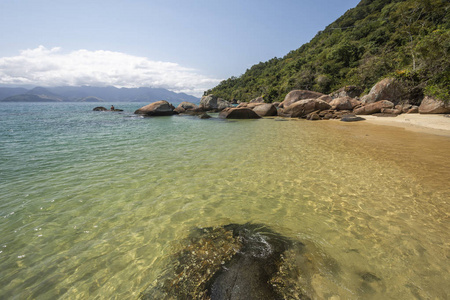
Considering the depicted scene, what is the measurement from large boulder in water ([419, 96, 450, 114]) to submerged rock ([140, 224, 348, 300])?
20.8 meters

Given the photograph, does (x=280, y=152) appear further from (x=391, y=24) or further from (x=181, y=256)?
(x=391, y=24)

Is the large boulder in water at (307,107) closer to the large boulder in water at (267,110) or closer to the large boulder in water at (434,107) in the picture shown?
the large boulder in water at (267,110)

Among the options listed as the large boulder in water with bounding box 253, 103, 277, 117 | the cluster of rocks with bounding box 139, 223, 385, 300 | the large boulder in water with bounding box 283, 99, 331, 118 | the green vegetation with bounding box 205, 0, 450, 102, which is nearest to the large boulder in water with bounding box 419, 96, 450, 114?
the green vegetation with bounding box 205, 0, 450, 102

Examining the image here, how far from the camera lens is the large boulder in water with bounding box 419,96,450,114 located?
49.1 ft

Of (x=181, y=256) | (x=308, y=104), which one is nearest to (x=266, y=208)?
(x=181, y=256)

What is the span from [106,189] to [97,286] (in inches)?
108

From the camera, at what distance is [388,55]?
2986 centimetres

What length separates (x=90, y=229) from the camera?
10.2 feet

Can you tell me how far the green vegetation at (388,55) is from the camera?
1653 centimetres

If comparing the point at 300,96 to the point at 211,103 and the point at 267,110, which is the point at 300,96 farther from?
the point at 211,103

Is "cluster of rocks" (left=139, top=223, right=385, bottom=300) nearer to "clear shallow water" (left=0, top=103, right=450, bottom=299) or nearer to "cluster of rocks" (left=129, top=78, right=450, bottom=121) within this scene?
"clear shallow water" (left=0, top=103, right=450, bottom=299)

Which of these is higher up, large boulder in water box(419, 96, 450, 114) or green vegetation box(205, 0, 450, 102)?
green vegetation box(205, 0, 450, 102)

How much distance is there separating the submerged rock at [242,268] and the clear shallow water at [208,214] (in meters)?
0.15

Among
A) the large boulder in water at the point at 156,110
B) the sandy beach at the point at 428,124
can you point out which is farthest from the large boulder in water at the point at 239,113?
the sandy beach at the point at 428,124
